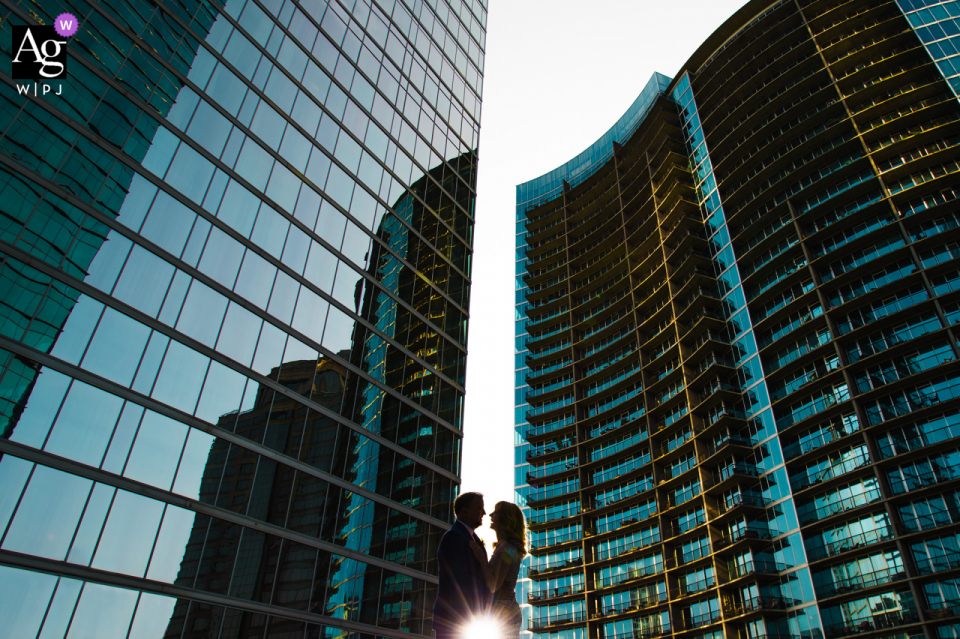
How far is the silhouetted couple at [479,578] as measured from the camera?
4.43 meters

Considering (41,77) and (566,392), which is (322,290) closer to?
(41,77)

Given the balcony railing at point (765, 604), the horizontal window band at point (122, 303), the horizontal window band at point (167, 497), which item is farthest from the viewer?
the balcony railing at point (765, 604)

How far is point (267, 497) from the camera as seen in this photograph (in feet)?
79.7

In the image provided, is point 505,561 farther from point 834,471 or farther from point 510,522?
point 834,471

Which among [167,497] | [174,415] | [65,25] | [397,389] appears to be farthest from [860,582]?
[65,25]

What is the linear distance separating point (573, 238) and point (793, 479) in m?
45.9

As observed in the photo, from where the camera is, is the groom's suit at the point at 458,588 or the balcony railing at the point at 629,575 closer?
the groom's suit at the point at 458,588

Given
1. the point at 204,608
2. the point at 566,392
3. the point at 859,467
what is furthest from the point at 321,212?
the point at 566,392

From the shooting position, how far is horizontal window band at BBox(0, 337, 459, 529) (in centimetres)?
1931

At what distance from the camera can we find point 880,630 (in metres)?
35.0

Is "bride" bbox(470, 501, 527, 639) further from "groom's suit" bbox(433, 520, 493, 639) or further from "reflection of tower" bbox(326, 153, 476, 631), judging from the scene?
"reflection of tower" bbox(326, 153, 476, 631)

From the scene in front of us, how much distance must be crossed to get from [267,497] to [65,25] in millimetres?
19010

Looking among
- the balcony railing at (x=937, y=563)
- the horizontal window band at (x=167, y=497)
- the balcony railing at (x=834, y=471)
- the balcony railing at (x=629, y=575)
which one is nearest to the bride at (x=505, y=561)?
the horizontal window band at (x=167, y=497)

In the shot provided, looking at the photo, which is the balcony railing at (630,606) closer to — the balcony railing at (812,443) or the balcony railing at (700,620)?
the balcony railing at (700,620)
